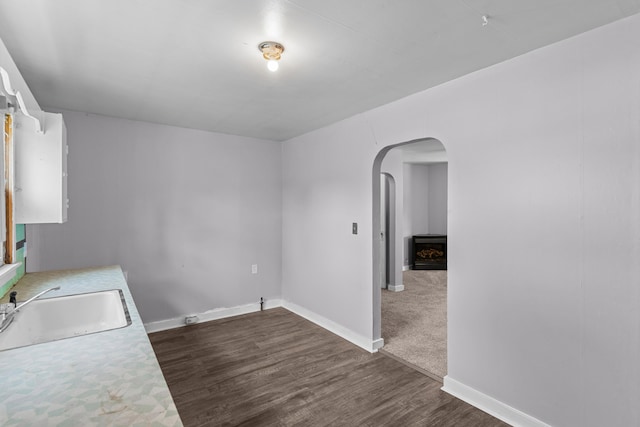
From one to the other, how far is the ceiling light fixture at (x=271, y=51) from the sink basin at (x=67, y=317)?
5.40 feet

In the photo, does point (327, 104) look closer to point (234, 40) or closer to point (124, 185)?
point (234, 40)

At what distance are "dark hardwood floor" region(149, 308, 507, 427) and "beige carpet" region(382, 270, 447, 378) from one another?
22 centimetres

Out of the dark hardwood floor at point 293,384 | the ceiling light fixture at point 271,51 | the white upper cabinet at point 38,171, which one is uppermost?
the ceiling light fixture at point 271,51

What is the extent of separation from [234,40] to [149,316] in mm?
3171

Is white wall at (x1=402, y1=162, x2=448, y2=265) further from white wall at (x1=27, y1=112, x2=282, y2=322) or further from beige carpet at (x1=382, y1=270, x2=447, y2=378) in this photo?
white wall at (x1=27, y1=112, x2=282, y2=322)

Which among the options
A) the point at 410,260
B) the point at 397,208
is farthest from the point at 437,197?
the point at 397,208

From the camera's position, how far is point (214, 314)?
159 inches

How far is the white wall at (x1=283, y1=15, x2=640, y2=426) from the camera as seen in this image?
1.63 m

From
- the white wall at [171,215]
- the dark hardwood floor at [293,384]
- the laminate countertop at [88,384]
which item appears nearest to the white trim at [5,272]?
the laminate countertop at [88,384]

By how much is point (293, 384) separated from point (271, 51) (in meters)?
2.43

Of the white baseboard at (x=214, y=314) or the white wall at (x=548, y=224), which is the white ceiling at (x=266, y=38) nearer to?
the white wall at (x=548, y=224)

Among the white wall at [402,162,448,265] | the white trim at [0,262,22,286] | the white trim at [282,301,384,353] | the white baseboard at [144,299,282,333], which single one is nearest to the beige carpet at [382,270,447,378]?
the white trim at [282,301,384,353]

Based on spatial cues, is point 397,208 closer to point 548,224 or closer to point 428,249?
point 428,249

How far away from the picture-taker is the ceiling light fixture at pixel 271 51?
185cm
